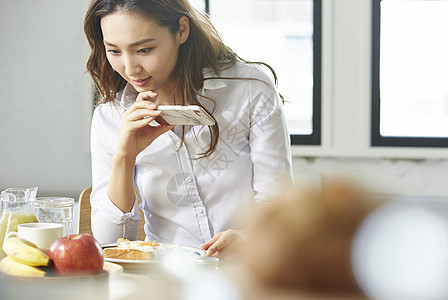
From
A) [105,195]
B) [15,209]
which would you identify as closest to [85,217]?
[105,195]

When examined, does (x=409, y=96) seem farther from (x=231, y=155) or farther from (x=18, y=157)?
(x=18, y=157)

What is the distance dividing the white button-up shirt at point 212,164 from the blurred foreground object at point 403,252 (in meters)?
1.16

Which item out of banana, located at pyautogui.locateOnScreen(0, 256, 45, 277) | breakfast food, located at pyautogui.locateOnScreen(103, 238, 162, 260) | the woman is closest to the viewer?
banana, located at pyautogui.locateOnScreen(0, 256, 45, 277)

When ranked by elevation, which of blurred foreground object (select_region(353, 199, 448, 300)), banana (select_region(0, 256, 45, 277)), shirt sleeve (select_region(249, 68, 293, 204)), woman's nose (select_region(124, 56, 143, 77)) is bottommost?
banana (select_region(0, 256, 45, 277))

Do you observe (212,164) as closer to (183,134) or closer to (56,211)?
(183,134)

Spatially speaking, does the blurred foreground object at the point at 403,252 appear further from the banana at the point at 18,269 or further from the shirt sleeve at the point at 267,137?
the shirt sleeve at the point at 267,137

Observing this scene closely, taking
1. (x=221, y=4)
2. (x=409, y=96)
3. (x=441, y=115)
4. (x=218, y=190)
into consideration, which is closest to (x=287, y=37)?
(x=221, y=4)

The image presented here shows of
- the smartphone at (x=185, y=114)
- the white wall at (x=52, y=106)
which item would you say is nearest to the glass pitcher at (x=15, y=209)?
the smartphone at (x=185, y=114)

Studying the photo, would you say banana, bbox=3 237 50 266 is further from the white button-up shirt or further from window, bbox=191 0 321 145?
window, bbox=191 0 321 145

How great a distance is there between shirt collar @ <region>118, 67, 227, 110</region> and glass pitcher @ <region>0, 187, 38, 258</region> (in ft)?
1.39

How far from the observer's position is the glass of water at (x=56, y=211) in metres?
1.12

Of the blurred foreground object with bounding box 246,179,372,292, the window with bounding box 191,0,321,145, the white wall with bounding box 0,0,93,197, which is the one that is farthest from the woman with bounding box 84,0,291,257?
the white wall with bounding box 0,0,93,197

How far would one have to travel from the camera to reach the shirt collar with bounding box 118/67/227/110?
4.50ft

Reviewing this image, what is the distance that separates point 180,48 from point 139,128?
0.94 ft
